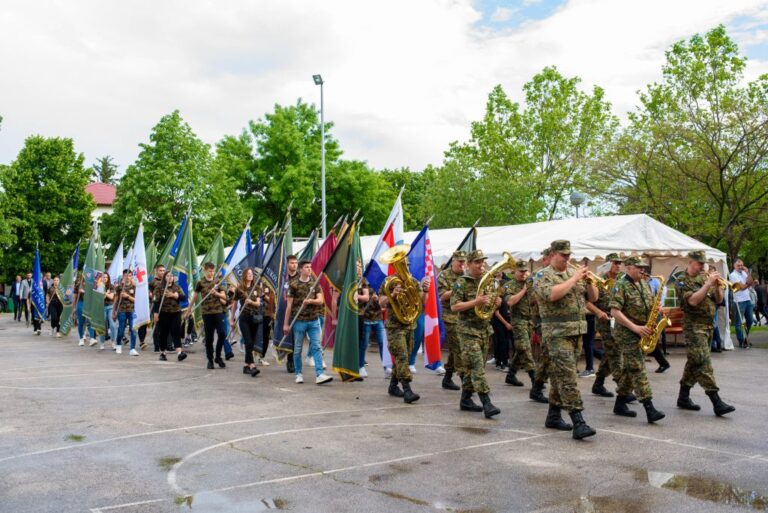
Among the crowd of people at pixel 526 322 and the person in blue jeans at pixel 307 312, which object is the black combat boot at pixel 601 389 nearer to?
the crowd of people at pixel 526 322

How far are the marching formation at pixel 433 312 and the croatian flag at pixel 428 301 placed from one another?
2 centimetres

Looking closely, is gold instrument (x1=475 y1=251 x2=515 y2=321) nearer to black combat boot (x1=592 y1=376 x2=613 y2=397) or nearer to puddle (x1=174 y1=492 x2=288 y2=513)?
black combat boot (x1=592 y1=376 x2=613 y2=397)

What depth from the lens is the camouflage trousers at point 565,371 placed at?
7.84m

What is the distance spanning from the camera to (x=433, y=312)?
1155 centimetres

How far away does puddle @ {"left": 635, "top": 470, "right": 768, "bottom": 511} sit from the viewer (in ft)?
18.3

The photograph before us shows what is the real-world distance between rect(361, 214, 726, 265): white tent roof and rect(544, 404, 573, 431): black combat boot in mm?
8436

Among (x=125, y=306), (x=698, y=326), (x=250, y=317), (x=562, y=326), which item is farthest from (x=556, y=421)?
(x=125, y=306)

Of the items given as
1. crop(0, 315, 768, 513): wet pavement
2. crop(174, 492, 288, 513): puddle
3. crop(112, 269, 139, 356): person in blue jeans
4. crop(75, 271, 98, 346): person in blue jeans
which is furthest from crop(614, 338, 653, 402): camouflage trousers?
crop(75, 271, 98, 346): person in blue jeans

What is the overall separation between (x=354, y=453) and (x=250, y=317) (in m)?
6.67

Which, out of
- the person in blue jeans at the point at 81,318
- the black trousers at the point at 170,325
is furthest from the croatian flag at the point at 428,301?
the person in blue jeans at the point at 81,318

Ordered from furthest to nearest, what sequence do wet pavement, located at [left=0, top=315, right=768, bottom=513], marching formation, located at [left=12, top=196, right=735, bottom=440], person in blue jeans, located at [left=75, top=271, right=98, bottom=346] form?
person in blue jeans, located at [left=75, top=271, right=98, bottom=346] < marching formation, located at [left=12, top=196, right=735, bottom=440] < wet pavement, located at [left=0, top=315, right=768, bottom=513]

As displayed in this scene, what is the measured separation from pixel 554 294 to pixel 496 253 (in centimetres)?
969

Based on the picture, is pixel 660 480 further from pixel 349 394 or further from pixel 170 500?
pixel 349 394

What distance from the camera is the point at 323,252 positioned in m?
14.2
